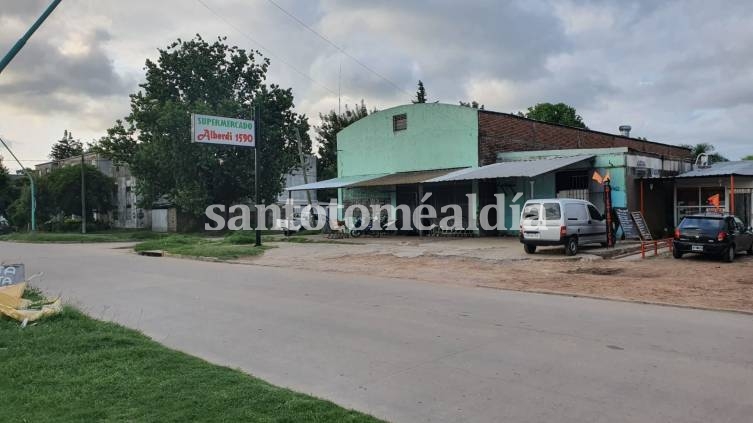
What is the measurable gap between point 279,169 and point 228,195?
178 inches

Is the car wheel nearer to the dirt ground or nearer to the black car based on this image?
the black car

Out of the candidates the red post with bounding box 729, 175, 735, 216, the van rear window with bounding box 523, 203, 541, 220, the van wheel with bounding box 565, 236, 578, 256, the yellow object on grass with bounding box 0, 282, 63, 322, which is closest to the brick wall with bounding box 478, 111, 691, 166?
the red post with bounding box 729, 175, 735, 216

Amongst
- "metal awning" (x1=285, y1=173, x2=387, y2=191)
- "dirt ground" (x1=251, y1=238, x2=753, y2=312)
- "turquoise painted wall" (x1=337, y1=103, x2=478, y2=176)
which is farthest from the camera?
"metal awning" (x1=285, y1=173, x2=387, y2=191)

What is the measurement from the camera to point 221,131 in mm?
25891

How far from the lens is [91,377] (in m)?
5.41

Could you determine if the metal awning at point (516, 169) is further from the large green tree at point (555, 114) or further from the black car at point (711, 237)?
the large green tree at point (555, 114)

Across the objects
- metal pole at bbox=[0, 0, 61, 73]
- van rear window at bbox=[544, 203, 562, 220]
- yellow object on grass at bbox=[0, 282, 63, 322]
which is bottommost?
yellow object on grass at bbox=[0, 282, 63, 322]

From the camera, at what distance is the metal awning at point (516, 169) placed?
21031 mm

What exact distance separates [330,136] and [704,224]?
43.4 meters

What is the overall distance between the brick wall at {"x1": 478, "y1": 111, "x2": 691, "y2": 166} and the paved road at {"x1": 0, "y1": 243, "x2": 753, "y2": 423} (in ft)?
50.6

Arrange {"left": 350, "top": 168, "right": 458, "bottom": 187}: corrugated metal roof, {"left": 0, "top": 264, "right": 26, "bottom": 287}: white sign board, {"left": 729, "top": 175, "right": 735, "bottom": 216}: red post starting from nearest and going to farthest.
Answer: {"left": 0, "top": 264, "right": 26, "bottom": 287}: white sign board < {"left": 729, "top": 175, "right": 735, "bottom": 216}: red post < {"left": 350, "top": 168, "right": 458, "bottom": 187}: corrugated metal roof

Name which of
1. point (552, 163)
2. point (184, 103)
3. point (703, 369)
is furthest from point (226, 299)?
point (184, 103)

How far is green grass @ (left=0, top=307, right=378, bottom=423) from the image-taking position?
4352 millimetres

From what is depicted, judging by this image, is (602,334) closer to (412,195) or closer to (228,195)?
(412,195)
